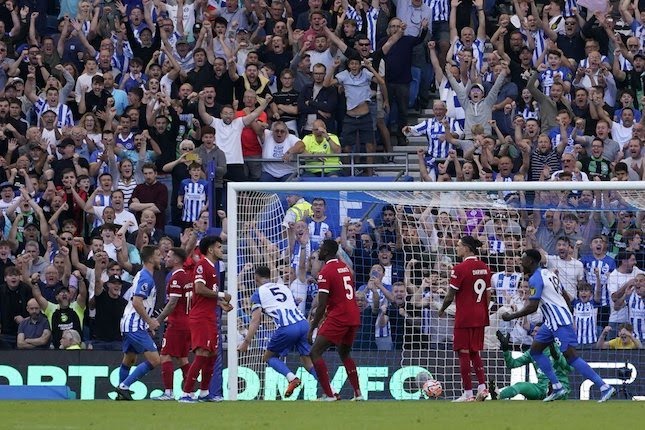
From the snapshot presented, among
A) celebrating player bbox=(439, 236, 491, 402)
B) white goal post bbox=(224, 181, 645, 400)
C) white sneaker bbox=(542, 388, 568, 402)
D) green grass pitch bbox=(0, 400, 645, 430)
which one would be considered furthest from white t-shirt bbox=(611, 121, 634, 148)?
green grass pitch bbox=(0, 400, 645, 430)

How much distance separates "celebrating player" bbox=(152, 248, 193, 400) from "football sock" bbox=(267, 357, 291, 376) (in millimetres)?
1038

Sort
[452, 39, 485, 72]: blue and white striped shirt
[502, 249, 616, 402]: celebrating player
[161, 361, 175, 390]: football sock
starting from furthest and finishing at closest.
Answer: [452, 39, 485, 72]: blue and white striped shirt → [161, 361, 175, 390]: football sock → [502, 249, 616, 402]: celebrating player

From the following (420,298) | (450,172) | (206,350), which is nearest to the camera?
(206,350)

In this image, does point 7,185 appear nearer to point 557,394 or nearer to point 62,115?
point 62,115

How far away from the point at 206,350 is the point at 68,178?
755 centimetres

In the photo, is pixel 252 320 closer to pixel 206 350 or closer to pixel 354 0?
pixel 206 350

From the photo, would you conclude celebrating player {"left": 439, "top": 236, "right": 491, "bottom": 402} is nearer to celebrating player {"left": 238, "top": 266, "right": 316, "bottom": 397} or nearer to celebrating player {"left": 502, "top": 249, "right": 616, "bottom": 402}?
celebrating player {"left": 502, "top": 249, "right": 616, "bottom": 402}

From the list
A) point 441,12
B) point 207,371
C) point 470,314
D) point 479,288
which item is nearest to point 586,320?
point 479,288

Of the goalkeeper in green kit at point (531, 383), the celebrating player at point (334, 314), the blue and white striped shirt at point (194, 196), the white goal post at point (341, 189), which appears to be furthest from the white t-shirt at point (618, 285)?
the blue and white striped shirt at point (194, 196)

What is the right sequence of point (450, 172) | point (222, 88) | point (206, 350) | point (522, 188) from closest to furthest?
1. point (206, 350)
2. point (522, 188)
3. point (450, 172)
4. point (222, 88)

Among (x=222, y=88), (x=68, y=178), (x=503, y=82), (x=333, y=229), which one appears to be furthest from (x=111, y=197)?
(x=503, y=82)

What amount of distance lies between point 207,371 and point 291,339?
1613 millimetres

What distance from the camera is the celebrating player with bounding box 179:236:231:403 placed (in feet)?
56.7

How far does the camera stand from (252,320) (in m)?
19.7
